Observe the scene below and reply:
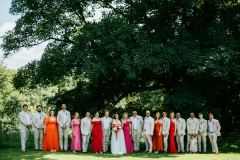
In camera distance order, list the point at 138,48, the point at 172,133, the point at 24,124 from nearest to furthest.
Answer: the point at 24,124
the point at 172,133
the point at 138,48

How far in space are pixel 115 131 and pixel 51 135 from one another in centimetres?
290

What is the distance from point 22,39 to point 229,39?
37.7 ft

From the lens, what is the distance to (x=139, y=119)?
61.7ft

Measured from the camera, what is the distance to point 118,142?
59.8 ft

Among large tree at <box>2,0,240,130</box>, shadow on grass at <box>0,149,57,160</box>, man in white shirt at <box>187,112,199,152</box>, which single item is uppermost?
large tree at <box>2,0,240,130</box>

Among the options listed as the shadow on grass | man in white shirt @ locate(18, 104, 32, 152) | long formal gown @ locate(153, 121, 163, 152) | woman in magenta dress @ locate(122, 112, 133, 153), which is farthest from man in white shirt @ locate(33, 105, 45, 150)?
long formal gown @ locate(153, 121, 163, 152)

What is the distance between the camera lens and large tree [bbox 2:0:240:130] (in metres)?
19.2

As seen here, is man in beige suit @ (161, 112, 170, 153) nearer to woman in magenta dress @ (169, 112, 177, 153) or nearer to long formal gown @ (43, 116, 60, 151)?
woman in magenta dress @ (169, 112, 177, 153)

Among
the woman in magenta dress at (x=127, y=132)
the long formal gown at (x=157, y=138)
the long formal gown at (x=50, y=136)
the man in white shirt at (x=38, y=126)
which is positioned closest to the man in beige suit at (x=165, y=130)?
the long formal gown at (x=157, y=138)

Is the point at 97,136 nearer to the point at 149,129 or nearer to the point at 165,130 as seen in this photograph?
the point at 149,129

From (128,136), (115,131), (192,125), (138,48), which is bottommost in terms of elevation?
(128,136)

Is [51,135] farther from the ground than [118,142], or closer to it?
farther from the ground

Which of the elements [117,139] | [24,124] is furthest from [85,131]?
[24,124]

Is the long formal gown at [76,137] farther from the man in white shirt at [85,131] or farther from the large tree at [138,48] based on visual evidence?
the large tree at [138,48]
